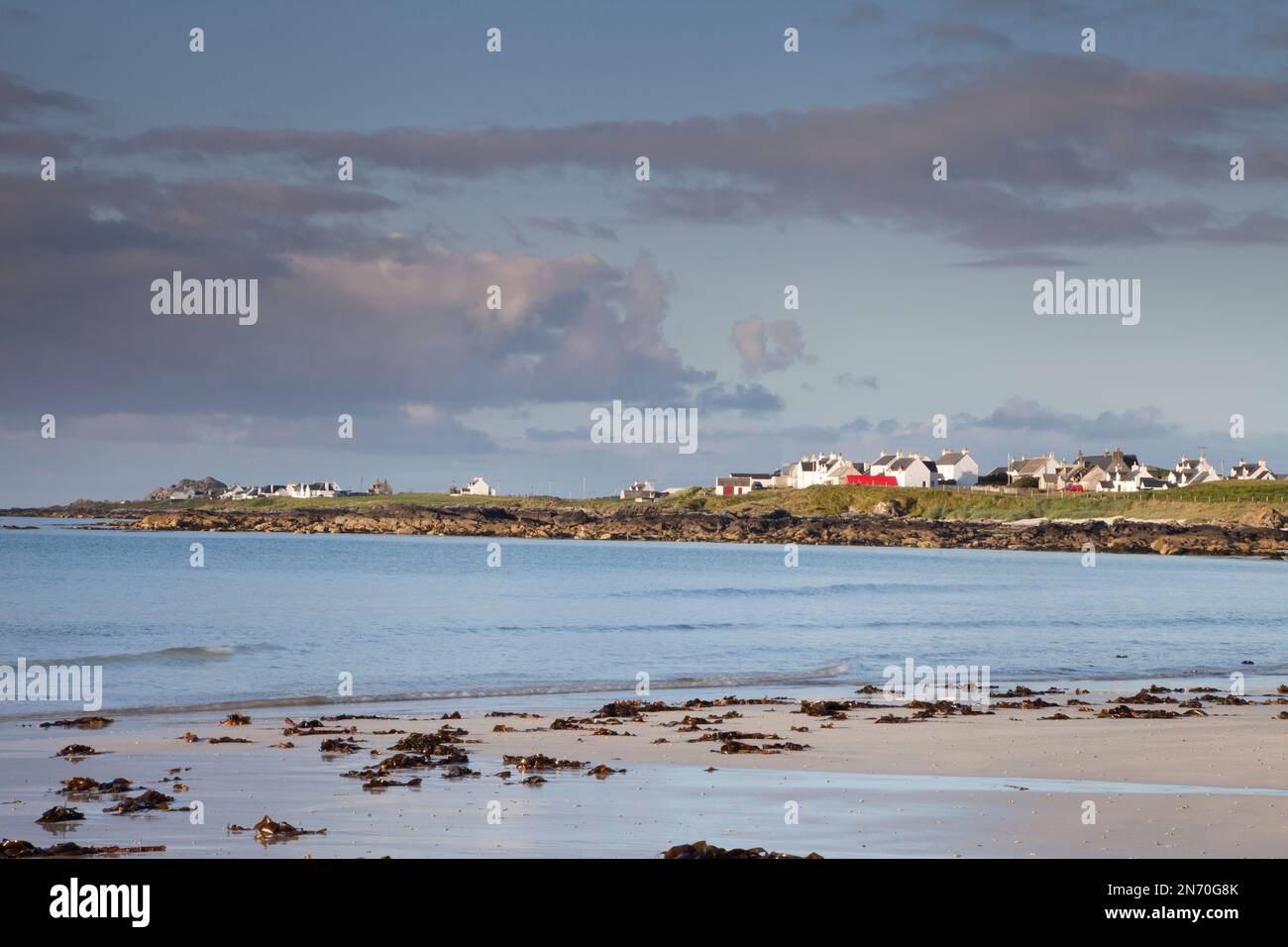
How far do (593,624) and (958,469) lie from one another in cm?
11759

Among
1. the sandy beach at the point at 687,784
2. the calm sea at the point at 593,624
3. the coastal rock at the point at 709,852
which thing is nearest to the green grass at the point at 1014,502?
the calm sea at the point at 593,624

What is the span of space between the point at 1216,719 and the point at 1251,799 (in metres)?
7.31

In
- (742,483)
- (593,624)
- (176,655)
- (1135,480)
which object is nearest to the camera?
(176,655)

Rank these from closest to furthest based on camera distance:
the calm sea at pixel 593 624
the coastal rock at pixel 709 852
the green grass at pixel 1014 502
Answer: the coastal rock at pixel 709 852 → the calm sea at pixel 593 624 → the green grass at pixel 1014 502

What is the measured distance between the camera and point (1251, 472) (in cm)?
15188

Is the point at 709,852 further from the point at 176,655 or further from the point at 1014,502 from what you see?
the point at 1014,502

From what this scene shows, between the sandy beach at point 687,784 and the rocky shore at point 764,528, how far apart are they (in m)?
84.8

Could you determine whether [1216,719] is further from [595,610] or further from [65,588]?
[65,588]

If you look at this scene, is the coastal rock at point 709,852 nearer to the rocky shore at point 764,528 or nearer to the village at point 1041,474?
the rocky shore at point 764,528

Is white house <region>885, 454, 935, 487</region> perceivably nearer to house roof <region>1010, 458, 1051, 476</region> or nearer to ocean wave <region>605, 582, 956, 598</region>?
house roof <region>1010, 458, 1051, 476</region>

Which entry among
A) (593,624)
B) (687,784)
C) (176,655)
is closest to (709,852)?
(687,784)

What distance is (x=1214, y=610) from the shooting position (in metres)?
43.8

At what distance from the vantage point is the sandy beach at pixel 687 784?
10508 mm

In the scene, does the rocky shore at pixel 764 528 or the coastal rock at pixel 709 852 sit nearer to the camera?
the coastal rock at pixel 709 852
